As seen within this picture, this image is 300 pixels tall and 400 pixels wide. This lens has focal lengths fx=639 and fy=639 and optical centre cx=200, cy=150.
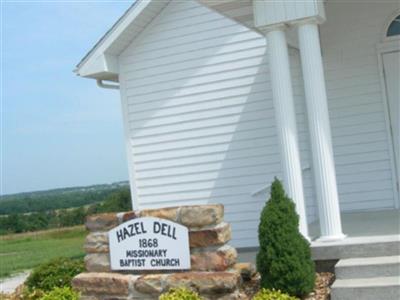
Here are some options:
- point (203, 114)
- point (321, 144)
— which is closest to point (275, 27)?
point (321, 144)

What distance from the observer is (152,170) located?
1156cm

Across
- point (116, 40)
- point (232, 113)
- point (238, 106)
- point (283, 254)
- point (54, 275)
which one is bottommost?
point (54, 275)

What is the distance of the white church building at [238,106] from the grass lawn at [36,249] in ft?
18.4

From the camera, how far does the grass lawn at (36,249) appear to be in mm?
16888

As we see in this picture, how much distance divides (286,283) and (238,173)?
442cm

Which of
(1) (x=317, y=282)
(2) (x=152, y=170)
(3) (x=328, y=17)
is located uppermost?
(3) (x=328, y=17)

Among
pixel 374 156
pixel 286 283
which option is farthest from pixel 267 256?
pixel 374 156

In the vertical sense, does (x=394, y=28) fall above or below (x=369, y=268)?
above

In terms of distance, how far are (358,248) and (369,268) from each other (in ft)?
1.24

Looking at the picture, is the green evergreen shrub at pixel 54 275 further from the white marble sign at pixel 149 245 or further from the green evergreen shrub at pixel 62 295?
the white marble sign at pixel 149 245

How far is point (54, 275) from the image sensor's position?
28.1 ft

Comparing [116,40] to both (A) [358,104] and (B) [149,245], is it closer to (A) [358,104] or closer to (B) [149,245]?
(A) [358,104]

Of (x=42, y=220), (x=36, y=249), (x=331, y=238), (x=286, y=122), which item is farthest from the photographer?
(x=42, y=220)

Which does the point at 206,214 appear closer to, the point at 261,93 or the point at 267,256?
the point at 267,256
